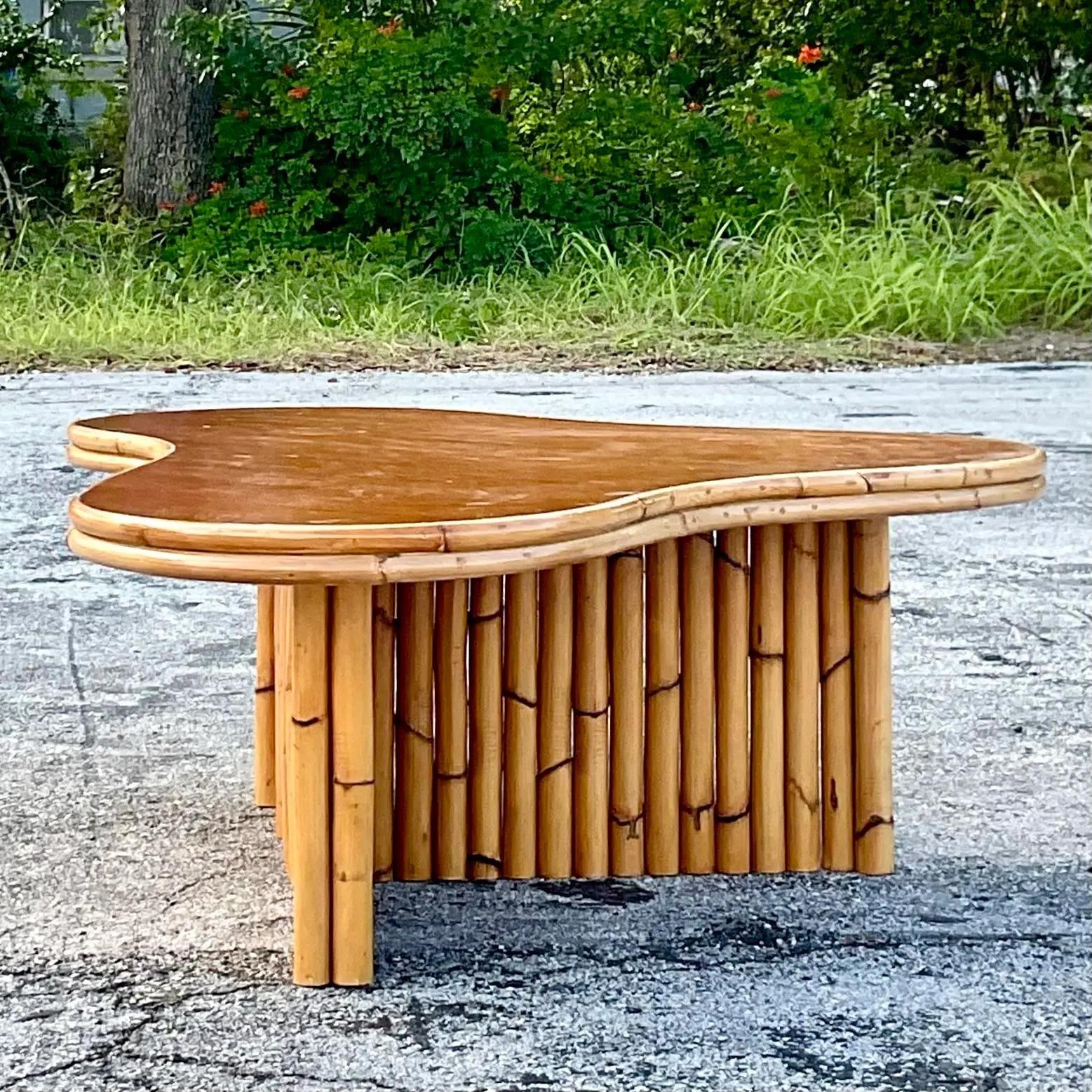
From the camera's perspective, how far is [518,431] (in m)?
2.65

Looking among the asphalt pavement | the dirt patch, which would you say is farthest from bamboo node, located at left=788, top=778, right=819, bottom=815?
the dirt patch

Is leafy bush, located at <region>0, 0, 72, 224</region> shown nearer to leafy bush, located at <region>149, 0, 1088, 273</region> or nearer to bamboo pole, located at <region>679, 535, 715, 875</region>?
leafy bush, located at <region>149, 0, 1088, 273</region>

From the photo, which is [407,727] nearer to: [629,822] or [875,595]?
[629,822]

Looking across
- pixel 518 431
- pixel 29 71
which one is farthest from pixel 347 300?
pixel 518 431

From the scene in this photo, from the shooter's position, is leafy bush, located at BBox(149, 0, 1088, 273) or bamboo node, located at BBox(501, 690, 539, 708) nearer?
bamboo node, located at BBox(501, 690, 539, 708)

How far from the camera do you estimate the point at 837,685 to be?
7.88ft

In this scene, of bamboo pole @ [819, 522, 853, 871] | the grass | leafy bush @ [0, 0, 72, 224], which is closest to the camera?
bamboo pole @ [819, 522, 853, 871]

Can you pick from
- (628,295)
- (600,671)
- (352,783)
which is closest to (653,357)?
(628,295)

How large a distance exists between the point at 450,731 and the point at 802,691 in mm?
498

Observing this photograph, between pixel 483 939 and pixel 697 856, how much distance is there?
375 mm

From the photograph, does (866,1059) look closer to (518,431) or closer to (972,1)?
(518,431)

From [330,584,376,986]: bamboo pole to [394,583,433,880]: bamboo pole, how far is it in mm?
237

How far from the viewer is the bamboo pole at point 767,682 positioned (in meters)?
2.35

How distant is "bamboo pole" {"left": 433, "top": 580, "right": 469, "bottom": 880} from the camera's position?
2273 mm
